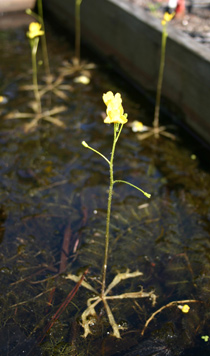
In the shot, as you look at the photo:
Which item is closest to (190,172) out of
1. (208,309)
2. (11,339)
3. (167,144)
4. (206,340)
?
(167,144)

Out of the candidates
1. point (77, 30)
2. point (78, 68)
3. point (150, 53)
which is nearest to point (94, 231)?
point (150, 53)

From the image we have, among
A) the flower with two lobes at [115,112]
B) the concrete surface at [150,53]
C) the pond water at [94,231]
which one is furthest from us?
the concrete surface at [150,53]

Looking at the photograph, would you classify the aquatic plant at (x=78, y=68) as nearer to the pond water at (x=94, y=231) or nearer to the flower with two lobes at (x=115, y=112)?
the pond water at (x=94, y=231)

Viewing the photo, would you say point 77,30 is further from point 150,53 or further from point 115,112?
point 115,112

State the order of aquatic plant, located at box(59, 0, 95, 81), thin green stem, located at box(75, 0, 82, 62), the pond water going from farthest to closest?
thin green stem, located at box(75, 0, 82, 62) < aquatic plant, located at box(59, 0, 95, 81) < the pond water

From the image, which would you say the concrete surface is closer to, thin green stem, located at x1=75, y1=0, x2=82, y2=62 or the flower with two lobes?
thin green stem, located at x1=75, y1=0, x2=82, y2=62

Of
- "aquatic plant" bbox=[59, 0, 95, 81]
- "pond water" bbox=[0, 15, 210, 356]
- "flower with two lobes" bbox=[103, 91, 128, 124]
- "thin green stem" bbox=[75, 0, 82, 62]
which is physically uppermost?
"flower with two lobes" bbox=[103, 91, 128, 124]

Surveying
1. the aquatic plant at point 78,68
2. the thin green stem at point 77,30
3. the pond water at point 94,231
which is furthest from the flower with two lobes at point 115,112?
the thin green stem at point 77,30

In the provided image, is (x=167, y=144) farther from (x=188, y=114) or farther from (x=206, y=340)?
(x=206, y=340)

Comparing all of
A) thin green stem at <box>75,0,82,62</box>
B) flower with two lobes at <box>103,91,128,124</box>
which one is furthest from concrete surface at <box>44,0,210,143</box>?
flower with two lobes at <box>103,91,128,124</box>
